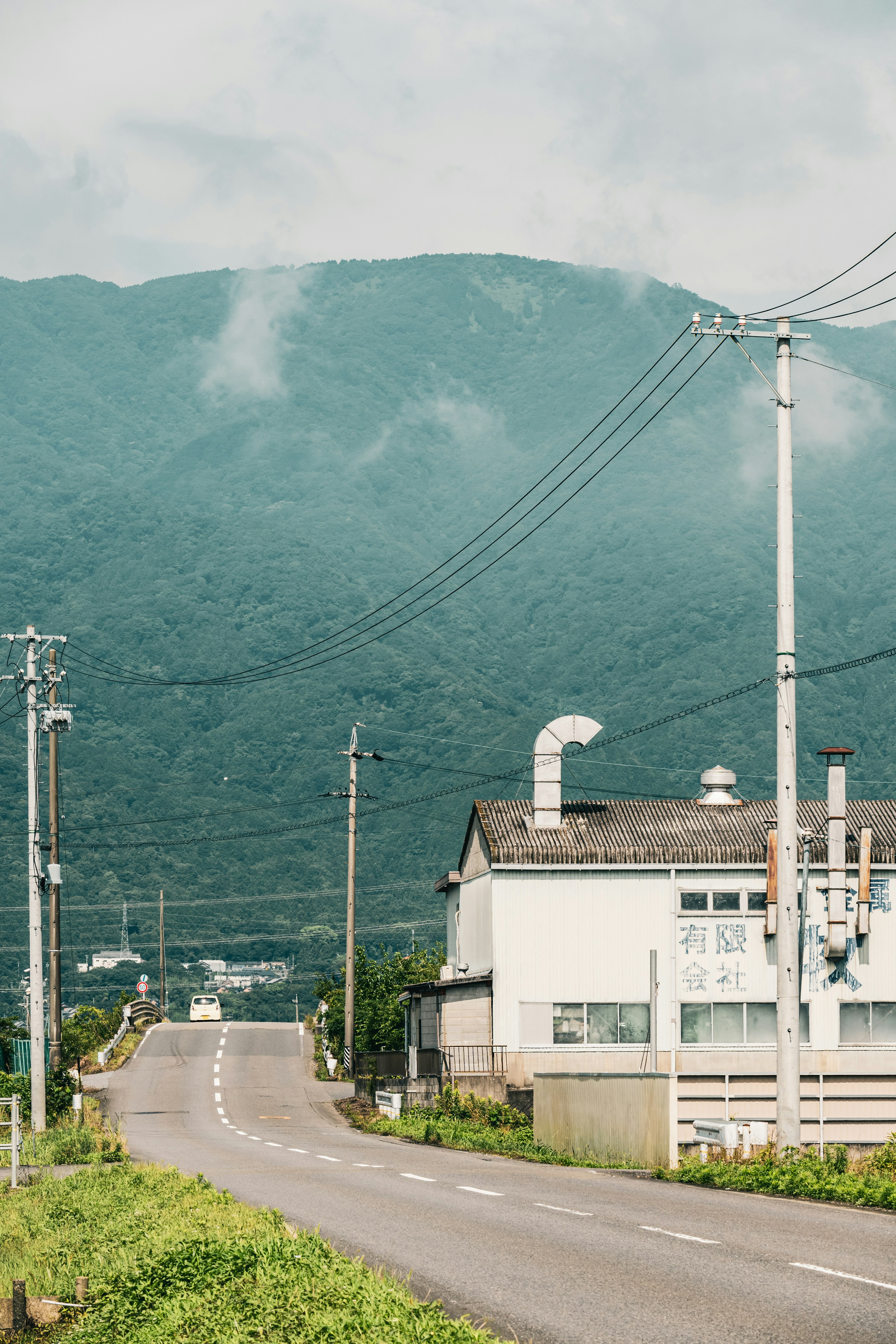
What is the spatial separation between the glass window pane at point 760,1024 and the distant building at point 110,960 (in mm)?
125074

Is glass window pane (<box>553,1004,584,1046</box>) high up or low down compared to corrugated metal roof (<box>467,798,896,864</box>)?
down

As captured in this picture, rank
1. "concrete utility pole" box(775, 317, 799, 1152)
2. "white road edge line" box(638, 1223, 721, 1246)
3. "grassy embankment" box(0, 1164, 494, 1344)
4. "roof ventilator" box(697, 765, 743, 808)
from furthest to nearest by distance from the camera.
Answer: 1. "roof ventilator" box(697, 765, 743, 808)
2. "concrete utility pole" box(775, 317, 799, 1152)
3. "white road edge line" box(638, 1223, 721, 1246)
4. "grassy embankment" box(0, 1164, 494, 1344)

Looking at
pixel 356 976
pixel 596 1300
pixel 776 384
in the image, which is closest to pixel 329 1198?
pixel 596 1300

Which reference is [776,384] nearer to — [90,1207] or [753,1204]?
[753,1204]

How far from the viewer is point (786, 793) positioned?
82.5 ft

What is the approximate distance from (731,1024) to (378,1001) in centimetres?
2066

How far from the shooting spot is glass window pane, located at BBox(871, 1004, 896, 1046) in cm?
4116

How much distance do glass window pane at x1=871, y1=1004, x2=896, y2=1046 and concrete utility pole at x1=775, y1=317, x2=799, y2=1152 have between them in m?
17.0

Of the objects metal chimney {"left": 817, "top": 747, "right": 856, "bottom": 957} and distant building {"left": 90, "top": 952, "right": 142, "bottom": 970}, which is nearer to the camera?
metal chimney {"left": 817, "top": 747, "right": 856, "bottom": 957}

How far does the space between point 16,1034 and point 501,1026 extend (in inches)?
732

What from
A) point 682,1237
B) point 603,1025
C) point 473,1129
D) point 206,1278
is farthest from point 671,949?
point 206,1278

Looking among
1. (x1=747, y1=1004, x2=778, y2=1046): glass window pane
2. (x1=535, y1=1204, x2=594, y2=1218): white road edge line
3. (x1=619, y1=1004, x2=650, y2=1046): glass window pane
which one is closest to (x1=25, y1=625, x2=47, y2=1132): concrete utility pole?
(x1=619, y1=1004, x2=650, y2=1046): glass window pane

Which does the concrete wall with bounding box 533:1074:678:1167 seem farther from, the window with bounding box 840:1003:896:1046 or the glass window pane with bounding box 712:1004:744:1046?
the window with bounding box 840:1003:896:1046

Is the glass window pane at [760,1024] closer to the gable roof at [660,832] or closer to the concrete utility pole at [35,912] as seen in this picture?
the gable roof at [660,832]
